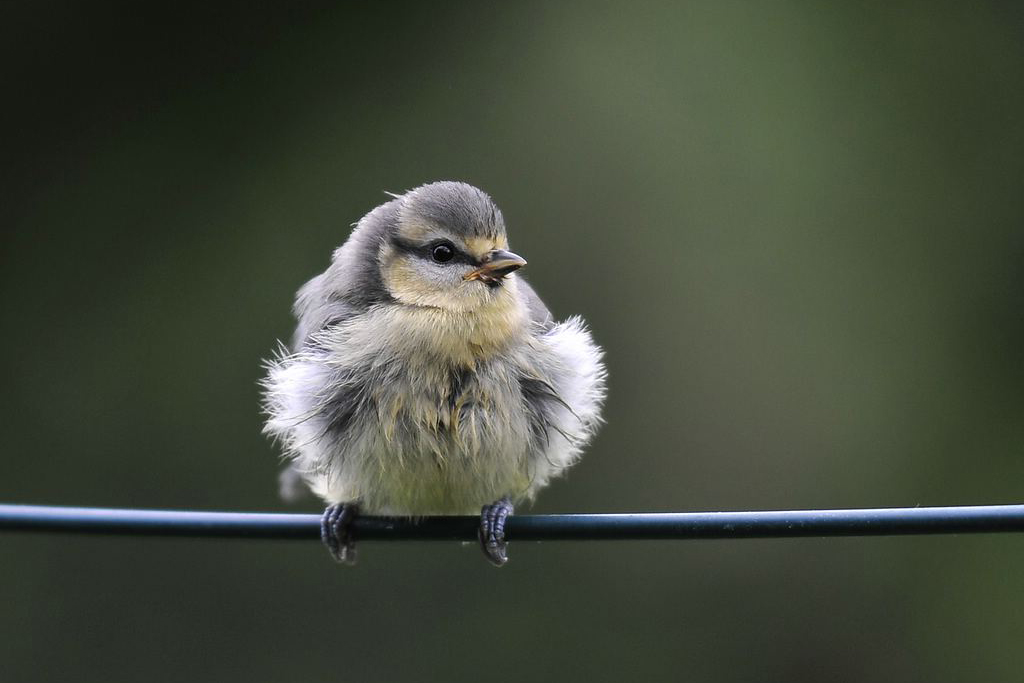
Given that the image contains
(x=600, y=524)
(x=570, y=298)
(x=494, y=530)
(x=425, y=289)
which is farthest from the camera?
(x=570, y=298)

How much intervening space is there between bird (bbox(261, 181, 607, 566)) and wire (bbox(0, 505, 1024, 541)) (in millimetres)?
265

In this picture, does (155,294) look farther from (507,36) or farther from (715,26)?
(715,26)

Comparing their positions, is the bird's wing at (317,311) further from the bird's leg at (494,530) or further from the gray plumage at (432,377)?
the bird's leg at (494,530)

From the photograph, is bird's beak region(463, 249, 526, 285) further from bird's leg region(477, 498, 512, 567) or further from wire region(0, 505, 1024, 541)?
wire region(0, 505, 1024, 541)

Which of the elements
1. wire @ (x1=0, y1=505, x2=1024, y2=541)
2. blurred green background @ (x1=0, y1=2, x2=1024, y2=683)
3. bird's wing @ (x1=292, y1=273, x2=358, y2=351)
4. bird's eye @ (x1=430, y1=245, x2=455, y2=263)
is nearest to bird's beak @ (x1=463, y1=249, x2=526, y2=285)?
bird's eye @ (x1=430, y1=245, x2=455, y2=263)

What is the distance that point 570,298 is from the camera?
697 centimetres

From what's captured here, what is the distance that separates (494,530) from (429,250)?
3.30ft

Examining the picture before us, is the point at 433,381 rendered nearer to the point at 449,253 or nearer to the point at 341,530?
the point at 449,253

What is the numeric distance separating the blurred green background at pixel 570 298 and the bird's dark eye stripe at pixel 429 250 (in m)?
2.68

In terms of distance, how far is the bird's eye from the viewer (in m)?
4.17

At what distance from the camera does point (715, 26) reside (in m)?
7.11

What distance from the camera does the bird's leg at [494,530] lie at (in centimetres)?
379

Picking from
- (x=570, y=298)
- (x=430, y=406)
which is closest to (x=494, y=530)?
(x=430, y=406)

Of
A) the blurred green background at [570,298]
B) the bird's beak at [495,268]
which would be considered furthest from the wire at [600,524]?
the blurred green background at [570,298]
